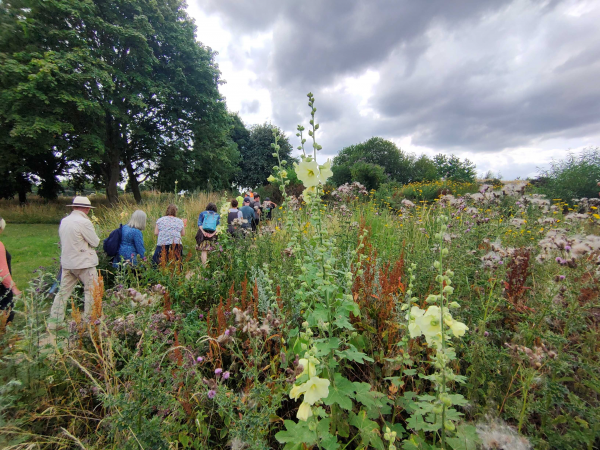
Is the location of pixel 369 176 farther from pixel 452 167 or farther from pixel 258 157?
pixel 452 167

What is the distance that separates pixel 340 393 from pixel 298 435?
0.28 m

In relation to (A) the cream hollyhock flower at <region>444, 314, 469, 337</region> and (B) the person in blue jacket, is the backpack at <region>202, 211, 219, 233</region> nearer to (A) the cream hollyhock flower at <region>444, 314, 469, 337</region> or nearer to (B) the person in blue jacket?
(B) the person in blue jacket

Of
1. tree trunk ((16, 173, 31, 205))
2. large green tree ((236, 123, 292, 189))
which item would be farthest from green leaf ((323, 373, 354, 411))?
large green tree ((236, 123, 292, 189))

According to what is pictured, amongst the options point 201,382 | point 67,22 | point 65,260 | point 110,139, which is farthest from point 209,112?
point 201,382

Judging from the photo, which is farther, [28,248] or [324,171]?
[28,248]

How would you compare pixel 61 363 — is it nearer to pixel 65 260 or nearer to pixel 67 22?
pixel 65 260

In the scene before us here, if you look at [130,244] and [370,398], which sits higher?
[130,244]

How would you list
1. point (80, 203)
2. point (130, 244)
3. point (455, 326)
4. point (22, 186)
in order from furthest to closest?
point (22, 186)
point (130, 244)
point (80, 203)
point (455, 326)

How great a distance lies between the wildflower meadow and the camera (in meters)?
1.25

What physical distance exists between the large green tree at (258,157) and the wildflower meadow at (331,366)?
24.2 metres

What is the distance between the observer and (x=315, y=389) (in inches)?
42.3

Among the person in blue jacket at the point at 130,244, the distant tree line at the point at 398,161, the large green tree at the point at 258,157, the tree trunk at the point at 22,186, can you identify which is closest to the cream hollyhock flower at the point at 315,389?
the person in blue jacket at the point at 130,244

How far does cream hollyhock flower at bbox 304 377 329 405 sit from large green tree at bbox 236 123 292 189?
2538 centimetres

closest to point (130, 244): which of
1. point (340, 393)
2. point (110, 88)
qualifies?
point (340, 393)
